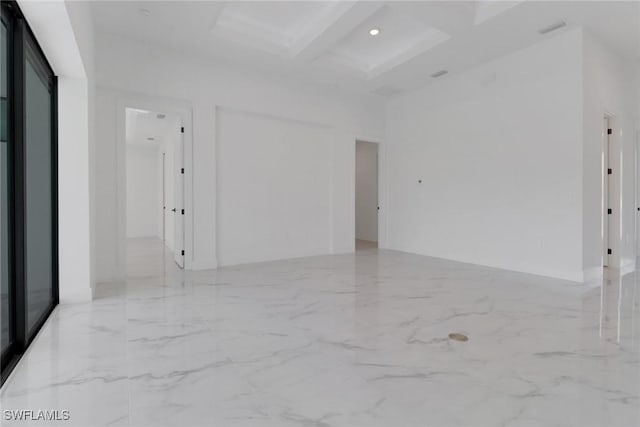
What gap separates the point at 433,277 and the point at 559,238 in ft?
5.93

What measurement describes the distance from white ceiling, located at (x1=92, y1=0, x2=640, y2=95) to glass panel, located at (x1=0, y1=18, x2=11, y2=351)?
207 cm

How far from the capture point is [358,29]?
509cm

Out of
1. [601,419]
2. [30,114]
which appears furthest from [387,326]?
[30,114]

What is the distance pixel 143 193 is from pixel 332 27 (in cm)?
906

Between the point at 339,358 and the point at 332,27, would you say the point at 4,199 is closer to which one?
the point at 339,358

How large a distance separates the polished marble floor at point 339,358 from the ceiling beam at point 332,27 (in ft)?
11.0

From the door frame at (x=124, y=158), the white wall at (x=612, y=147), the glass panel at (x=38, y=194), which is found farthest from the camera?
the door frame at (x=124, y=158)

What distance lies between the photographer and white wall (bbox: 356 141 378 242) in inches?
361

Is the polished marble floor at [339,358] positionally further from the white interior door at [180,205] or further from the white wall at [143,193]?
the white wall at [143,193]

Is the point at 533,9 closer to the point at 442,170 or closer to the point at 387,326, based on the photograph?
the point at 442,170

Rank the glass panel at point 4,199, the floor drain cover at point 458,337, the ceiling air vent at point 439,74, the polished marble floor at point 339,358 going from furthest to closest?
1. the ceiling air vent at point 439,74
2. the floor drain cover at point 458,337
3. the glass panel at point 4,199
4. the polished marble floor at point 339,358

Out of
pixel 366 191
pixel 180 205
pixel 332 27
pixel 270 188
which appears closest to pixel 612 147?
pixel 332 27

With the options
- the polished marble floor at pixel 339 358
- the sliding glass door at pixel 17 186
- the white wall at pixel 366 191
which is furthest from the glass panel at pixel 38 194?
the white wall at pixel 366 191

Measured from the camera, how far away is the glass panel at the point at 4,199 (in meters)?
2.38
